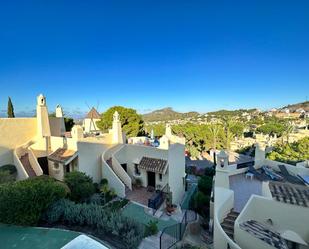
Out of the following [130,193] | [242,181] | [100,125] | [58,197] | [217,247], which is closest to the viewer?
[217,247]

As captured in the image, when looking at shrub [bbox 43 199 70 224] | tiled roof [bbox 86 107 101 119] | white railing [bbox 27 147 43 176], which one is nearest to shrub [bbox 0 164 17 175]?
white railing [bbox 27 147 43 176]

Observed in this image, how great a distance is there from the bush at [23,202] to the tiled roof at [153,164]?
9.10m

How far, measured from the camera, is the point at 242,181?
14969 millimetres

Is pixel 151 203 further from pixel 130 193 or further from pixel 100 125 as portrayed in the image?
pixel 100 125

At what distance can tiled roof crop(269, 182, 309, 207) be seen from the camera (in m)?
8.68

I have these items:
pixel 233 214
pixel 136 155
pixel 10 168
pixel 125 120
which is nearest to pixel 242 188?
pixel 233 214

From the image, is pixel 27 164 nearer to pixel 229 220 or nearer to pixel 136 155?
pixel 136 155

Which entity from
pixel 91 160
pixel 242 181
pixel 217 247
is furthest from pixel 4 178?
pixel 242 181

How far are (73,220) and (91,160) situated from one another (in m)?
7.98

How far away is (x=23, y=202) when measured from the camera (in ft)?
34.1

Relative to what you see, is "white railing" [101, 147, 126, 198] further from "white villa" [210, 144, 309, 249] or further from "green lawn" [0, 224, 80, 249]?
"white villa" [210, 144, 309, 249]

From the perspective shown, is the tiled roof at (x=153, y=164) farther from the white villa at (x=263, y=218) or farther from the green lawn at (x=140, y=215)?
the white villa at (x=263, y=218)

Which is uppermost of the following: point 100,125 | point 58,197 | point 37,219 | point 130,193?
point 100,125

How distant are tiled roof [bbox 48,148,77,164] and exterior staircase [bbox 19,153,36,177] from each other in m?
1.76
